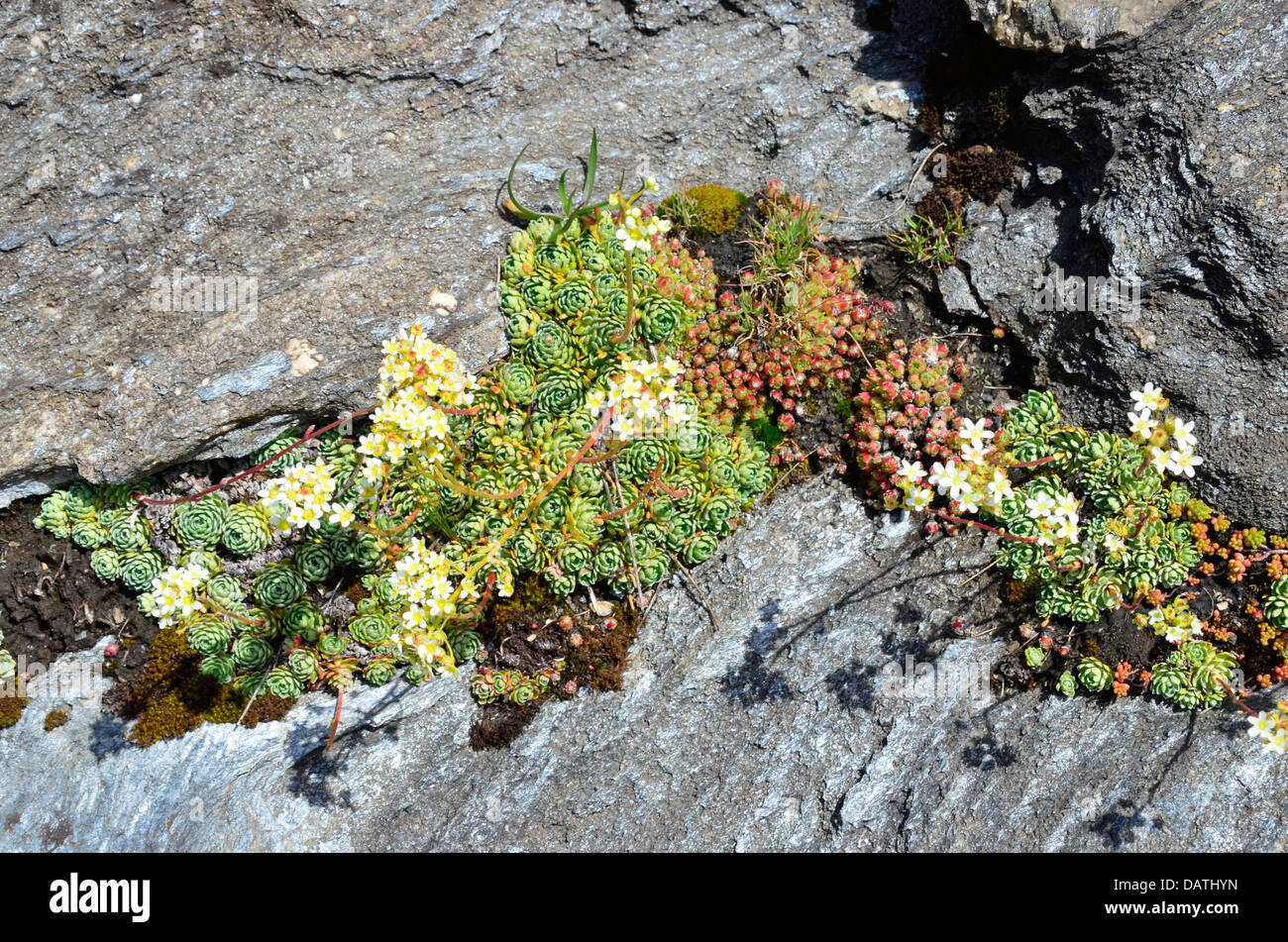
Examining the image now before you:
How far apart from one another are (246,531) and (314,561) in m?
0.52

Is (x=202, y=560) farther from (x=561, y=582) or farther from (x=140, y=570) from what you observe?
(x=561, y=582)

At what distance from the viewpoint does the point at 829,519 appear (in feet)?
18.1

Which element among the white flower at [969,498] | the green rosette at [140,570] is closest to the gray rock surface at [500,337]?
the green rosette at [140,570]

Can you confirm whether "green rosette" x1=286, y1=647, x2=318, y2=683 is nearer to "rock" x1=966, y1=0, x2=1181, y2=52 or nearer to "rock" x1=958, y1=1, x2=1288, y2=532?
"rock" x1=958, y1=1, x2=1288, y2=532

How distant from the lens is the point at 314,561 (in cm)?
547

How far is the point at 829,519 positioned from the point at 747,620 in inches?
34.2

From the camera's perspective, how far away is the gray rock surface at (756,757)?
4.28 m

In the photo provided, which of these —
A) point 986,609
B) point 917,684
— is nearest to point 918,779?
point 917,684

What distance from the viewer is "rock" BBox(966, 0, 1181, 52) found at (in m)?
4.82

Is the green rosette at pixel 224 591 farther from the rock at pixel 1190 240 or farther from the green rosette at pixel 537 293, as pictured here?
the rock at pixel 1190 240

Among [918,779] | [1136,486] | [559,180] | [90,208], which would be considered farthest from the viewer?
[559,180]

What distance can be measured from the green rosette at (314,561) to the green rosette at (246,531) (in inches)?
13.0

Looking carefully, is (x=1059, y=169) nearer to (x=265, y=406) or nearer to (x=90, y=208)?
(x=265, y=406)

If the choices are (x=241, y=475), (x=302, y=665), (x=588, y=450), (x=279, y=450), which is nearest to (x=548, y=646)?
(x=588, y=450)
